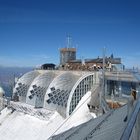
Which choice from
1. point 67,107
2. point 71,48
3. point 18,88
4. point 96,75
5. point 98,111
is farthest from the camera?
point 71,48

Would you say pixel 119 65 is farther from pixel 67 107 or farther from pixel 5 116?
pixel 5 116

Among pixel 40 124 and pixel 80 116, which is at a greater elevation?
pixel 80 116

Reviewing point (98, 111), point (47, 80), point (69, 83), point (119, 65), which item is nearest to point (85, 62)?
point (119, 65)

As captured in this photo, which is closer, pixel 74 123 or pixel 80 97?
pixel 74 123

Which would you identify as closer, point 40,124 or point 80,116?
point 80,116

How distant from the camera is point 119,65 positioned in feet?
105

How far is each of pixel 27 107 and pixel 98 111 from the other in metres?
8.50

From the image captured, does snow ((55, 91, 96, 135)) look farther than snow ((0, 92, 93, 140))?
No

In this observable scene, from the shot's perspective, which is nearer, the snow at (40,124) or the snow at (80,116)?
the snow at (80,116)

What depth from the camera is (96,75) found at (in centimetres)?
2527

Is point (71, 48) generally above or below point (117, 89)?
above

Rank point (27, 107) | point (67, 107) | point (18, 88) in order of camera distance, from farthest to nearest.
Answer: point (18, 88), point (27, 107), point (67, 107)

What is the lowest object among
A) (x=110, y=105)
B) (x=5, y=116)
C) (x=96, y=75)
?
(x=5, y=116)

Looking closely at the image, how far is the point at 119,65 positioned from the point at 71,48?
910 centimetres
